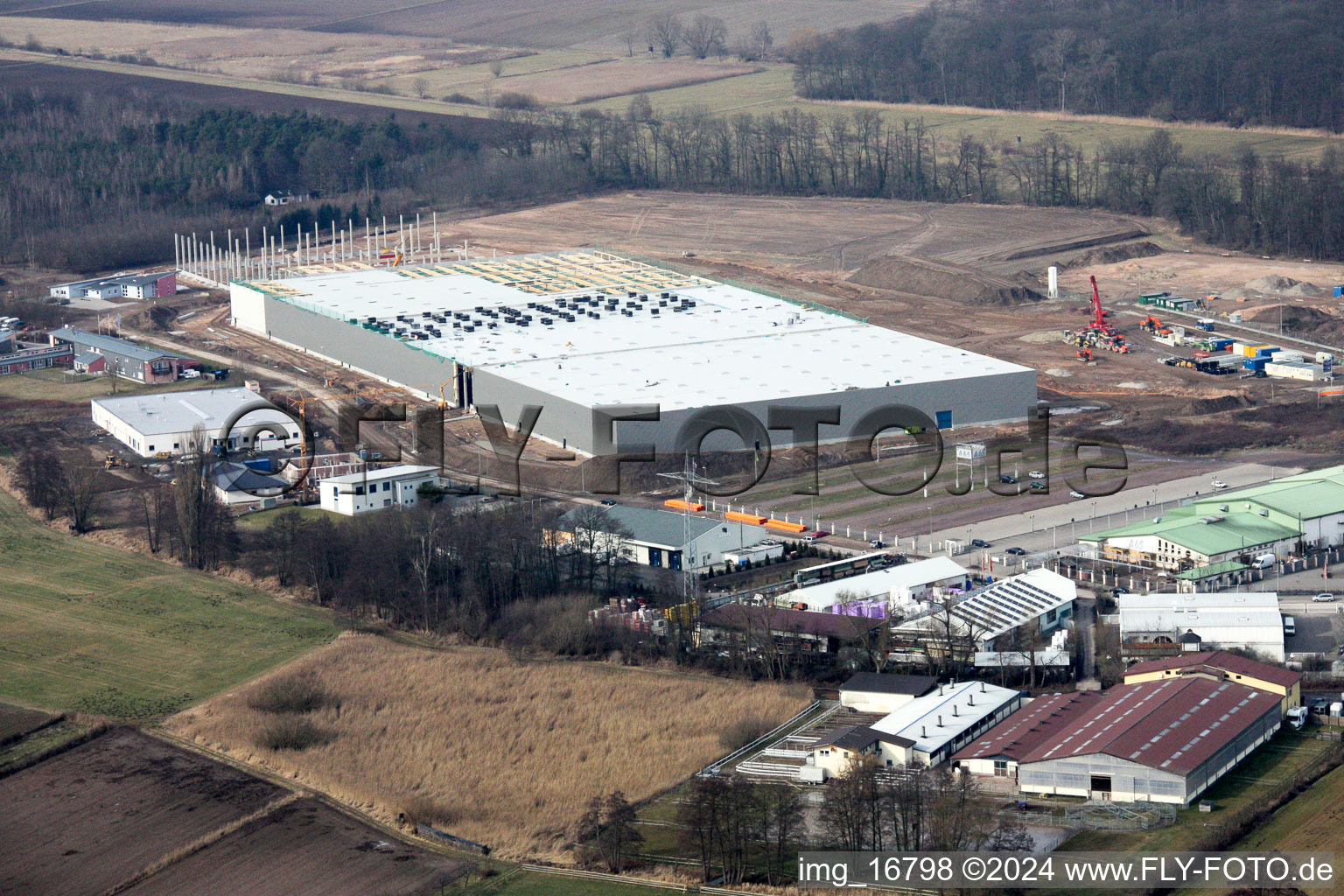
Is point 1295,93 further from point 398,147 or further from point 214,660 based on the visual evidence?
point 214,660

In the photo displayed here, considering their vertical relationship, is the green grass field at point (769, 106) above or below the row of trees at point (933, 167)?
above

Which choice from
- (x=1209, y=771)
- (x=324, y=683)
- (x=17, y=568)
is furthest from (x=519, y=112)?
(x=1209, y=771)

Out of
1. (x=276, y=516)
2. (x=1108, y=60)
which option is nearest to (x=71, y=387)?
(x=276, y=516)

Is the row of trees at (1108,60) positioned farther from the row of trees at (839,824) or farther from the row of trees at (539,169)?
the row of trees at (839,824)

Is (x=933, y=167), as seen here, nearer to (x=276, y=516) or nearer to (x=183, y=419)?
(x=183, y=419)

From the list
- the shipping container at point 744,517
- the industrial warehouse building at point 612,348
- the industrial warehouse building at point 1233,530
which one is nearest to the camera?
the industrial warehouse building at point 1233,530

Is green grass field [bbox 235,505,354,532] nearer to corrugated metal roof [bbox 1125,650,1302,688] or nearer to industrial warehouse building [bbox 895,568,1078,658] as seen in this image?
industrial warehouse building [bbox 895,568,1078,658]

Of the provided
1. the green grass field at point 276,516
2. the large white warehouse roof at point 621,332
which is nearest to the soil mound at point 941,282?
the large white warehouse roof at point 621,332

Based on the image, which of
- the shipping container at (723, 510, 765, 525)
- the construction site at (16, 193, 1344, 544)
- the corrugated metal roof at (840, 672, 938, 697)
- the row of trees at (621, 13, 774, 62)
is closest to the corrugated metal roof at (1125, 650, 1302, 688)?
the corrugated metal roof at (840, 672, 938, 697)
